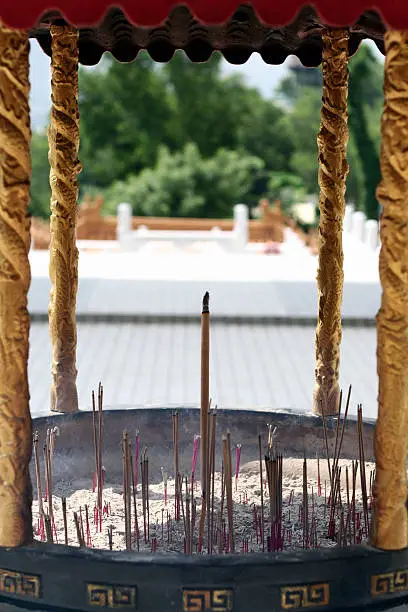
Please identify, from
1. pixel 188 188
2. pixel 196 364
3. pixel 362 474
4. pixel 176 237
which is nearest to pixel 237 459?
pixel 362 474

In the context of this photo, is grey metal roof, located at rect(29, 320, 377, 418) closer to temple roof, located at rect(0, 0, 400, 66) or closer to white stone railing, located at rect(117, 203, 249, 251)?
temple roof, located at rect(0, 0, 400, 66)

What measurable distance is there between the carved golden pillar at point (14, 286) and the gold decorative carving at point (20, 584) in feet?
0.26

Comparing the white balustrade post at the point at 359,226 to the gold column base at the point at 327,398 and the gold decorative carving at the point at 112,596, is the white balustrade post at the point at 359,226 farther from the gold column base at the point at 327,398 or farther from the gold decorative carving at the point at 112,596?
the gold decorative carving at the point at 112,596

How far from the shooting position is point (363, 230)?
590 inches

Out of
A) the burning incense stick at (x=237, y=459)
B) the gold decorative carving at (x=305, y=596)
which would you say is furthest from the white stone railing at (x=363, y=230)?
the gold decorative carving at (x=305, y=596)

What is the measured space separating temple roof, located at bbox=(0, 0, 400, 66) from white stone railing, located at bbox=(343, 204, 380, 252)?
969cm

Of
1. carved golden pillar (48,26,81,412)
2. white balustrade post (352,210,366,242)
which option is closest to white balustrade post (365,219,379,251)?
white balustrade post (352,210,366,242)

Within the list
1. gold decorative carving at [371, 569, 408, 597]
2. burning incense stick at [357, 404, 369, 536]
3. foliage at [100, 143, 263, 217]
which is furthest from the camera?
foliage at [100, 143, 263, 217]

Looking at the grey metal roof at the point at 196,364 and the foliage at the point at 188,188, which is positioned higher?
the foliage at the point at 188,188

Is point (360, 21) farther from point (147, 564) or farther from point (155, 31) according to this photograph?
point (147, 564)

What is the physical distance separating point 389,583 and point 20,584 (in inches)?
35.9

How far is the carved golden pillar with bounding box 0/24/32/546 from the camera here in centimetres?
249

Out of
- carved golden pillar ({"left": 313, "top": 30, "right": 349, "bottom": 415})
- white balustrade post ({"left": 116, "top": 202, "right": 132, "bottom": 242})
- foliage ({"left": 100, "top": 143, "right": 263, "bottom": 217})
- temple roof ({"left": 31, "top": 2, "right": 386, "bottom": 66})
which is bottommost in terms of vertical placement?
carved golden pillar ({"left": 313, "top": 30, "right": 349, "bottom": 415})

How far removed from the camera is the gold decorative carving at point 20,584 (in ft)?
8.33
